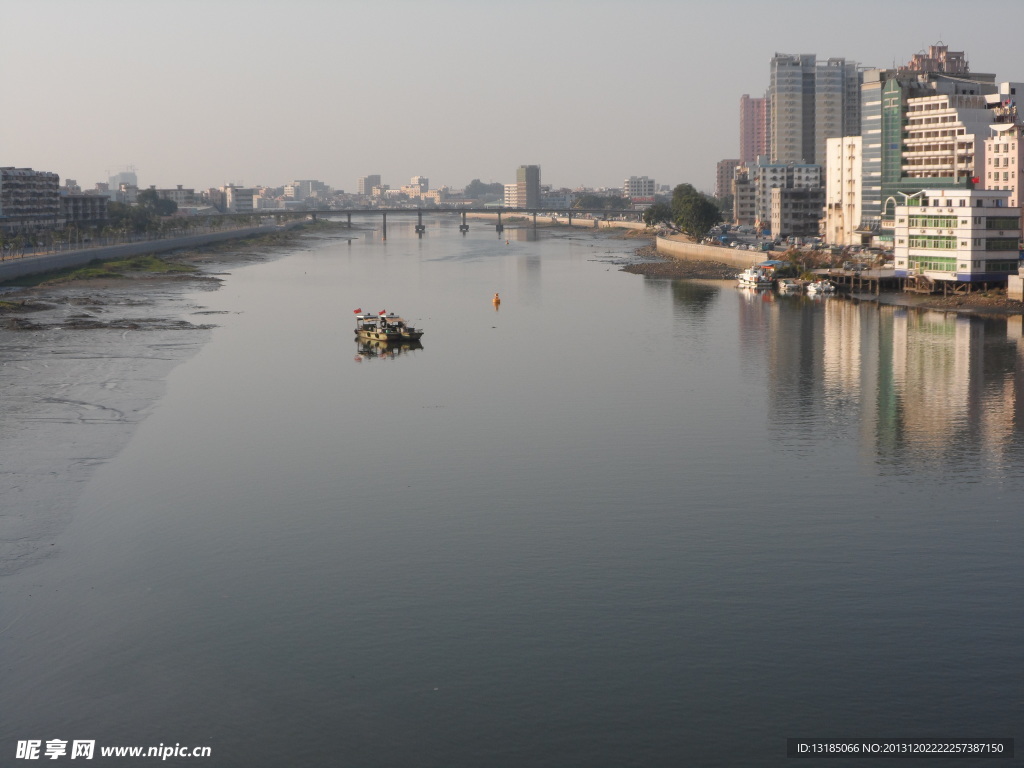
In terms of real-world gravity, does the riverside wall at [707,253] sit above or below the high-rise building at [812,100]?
below

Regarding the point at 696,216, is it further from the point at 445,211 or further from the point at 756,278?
the point at 445,211

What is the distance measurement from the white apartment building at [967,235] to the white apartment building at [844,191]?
22.4m

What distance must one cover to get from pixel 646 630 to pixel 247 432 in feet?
43.7

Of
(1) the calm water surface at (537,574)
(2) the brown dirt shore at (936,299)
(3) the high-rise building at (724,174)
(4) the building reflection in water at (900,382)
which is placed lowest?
(1) the calm water surface at (537,574)

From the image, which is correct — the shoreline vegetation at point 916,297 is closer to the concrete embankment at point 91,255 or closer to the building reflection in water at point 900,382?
the building reflection in water at point 900,382

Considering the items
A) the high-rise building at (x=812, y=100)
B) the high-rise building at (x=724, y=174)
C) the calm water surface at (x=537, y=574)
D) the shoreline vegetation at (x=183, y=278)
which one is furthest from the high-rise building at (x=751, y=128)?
the calm water surface at (x=537, y=574)

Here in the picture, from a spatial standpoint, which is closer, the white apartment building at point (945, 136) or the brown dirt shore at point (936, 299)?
the brown dirt shore at point (936, 299)

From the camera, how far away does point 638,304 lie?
5281 cm

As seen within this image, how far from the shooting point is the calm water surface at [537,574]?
11.8 m

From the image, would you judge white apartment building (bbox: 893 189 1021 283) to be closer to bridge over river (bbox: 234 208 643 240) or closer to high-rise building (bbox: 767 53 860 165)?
high-rise building (bbox: 767 53 860 165)

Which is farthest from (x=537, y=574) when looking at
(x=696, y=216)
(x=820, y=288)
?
(x=696, y=216)

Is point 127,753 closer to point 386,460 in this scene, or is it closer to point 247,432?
point 386,460

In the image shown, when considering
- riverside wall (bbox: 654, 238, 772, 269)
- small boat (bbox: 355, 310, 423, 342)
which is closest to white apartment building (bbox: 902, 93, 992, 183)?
riverside wall (bbox: 654, 238, 772, 269)

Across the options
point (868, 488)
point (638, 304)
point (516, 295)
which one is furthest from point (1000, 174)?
point (868, 488)
